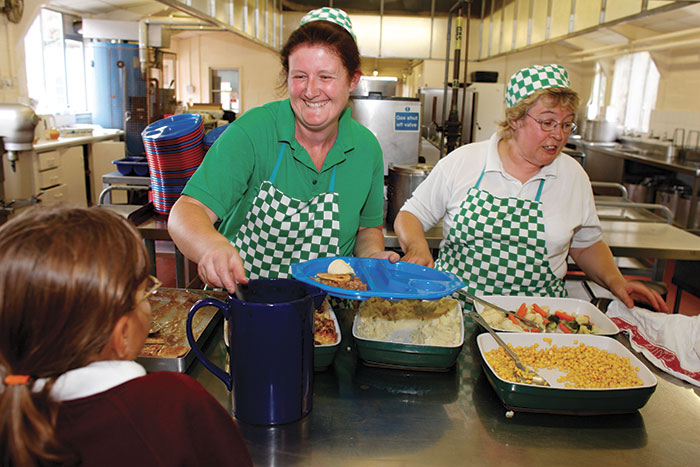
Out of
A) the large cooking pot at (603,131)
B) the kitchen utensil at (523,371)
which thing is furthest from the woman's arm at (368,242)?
the large cooking pot at (603,131)

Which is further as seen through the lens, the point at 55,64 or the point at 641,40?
the point at 55,64

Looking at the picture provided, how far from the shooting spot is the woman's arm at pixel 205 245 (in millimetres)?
998

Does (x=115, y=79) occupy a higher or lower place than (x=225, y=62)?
lower

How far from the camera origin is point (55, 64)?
314 inches

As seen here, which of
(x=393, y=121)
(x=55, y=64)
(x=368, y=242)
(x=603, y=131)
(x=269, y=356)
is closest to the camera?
(x=269, y=356)

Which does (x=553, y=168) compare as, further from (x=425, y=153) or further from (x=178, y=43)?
(x=178, y=43)

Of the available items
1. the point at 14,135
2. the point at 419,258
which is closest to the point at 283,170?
the point at 419,258

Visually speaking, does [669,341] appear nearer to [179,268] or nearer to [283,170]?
[283,170]

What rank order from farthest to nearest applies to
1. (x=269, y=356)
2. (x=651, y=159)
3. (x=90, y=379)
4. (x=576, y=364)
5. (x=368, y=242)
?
(x=651, y=159) < (x=368, y=242) < (x=576, y=364) < (x=269, y=356) < (x=90, y=379)

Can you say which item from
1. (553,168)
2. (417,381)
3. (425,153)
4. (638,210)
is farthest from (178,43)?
(417,381)

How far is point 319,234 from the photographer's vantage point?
1.61 meters

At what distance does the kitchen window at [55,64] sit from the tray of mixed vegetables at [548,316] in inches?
280

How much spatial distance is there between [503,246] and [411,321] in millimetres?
747

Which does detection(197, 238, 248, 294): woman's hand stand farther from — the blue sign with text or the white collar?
the blue sign with text
